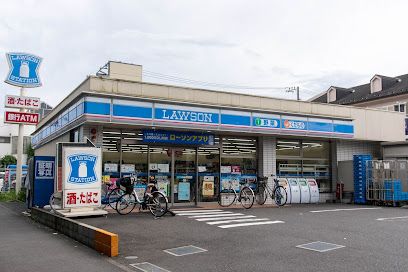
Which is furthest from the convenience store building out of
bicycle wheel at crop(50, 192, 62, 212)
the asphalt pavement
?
the asphalt pavement

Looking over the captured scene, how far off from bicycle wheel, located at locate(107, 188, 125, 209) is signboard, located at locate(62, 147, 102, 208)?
904mm

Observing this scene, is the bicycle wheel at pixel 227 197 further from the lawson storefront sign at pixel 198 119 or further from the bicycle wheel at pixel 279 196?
the lawson storefront sign at pixel 198 119

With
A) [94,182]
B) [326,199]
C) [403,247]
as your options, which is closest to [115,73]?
[94,182]

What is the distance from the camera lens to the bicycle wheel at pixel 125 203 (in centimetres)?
1274

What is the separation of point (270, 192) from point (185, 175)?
12.5ft

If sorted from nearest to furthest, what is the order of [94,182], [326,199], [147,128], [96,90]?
[94,182]
[96,90]
[147,128]
[326,199]

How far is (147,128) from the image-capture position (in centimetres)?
1477

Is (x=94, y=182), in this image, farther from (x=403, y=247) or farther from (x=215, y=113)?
(x=403, y=247)

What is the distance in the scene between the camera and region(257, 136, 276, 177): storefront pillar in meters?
17.5

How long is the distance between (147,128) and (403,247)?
9.46 m

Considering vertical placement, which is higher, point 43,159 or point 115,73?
point 115,73

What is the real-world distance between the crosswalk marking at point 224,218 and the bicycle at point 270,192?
3.30 m

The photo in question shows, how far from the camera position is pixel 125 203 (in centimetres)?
1280

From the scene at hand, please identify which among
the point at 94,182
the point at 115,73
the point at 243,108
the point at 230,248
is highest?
the point at 115,73
